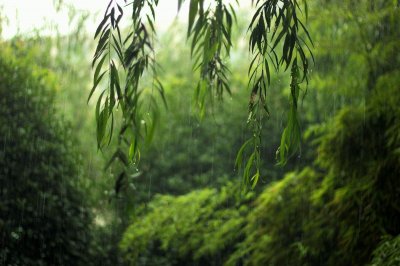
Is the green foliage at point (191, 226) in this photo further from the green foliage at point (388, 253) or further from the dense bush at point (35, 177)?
the green foliage at point (388, 253)

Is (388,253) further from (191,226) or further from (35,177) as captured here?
(35,177)

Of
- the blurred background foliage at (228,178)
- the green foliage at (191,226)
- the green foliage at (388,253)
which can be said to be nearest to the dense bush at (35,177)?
the blurred background foliage at (228,178)

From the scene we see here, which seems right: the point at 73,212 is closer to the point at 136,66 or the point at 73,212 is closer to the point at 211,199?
the point at 211,199

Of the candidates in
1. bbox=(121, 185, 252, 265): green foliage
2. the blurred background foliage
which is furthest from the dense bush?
bbox=(121, 185, 252, 265): green foliage

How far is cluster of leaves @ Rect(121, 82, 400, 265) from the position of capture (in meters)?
4.57

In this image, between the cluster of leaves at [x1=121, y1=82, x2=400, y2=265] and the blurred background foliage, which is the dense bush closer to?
the blurred background foliage

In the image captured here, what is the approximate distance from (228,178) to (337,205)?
321 centimetres

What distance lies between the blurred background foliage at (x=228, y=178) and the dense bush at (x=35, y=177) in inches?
0.5

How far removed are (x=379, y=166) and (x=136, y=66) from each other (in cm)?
325

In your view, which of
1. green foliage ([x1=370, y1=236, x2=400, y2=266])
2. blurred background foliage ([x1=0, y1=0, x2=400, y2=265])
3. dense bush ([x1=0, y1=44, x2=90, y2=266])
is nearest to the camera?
green foliage ([x1=370, y1=236, x2=400, y2=266])

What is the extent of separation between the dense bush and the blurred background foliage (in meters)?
0.01

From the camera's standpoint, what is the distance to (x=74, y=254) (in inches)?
237

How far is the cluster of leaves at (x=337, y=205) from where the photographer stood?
457 cm

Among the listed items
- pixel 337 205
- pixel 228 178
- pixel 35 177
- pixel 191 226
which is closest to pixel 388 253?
pixel 337 205
